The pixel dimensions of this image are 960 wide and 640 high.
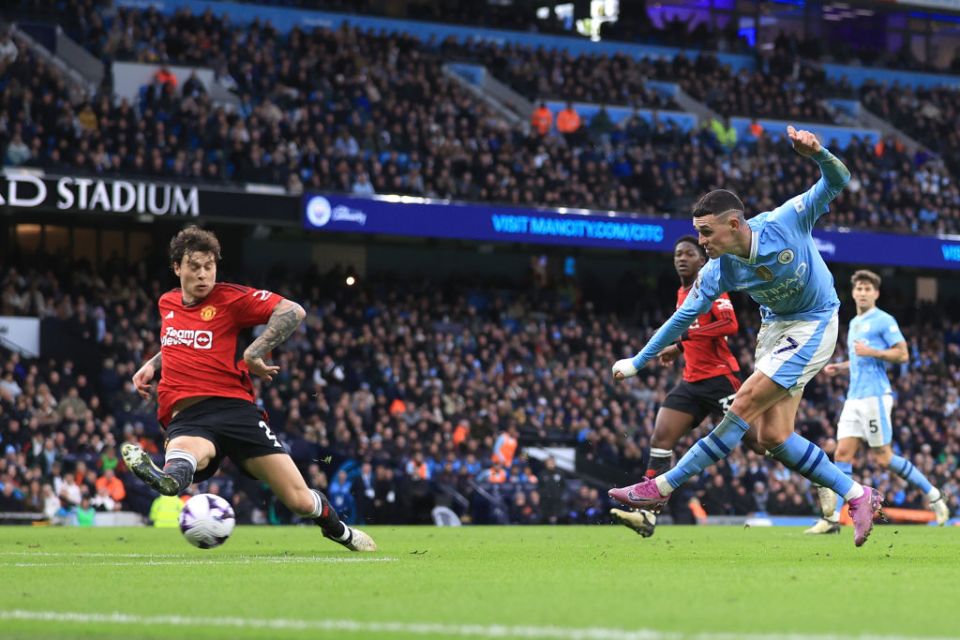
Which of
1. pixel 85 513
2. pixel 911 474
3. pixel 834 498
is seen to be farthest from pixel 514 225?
pixel 834 498

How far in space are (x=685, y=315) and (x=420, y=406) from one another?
1983 centimetres

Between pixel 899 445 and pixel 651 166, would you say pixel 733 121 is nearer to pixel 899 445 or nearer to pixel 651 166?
pixel 651 166

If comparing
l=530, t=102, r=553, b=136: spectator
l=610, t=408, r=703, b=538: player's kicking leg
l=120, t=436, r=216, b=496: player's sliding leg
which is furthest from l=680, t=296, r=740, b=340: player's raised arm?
l=530, t=102, r=553, b=136: spectator

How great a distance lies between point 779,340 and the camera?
1088 cm

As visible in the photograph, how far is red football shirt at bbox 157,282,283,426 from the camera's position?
10.1 meters

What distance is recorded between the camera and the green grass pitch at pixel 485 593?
5.92 m

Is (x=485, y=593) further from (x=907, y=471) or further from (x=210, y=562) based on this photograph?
(x=907, y=471)

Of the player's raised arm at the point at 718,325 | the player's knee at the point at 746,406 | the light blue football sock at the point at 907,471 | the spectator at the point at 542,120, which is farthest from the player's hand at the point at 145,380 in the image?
the spectator at the point at 542,120

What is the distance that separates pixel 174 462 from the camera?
31.2 ft

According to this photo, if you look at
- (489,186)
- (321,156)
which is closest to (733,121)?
(489,186)

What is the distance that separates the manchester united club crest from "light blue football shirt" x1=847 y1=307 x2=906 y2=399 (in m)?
6.72

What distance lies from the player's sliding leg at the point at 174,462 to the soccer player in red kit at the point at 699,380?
5463 millimetres

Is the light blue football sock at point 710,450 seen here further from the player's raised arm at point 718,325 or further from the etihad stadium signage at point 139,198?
the etihad stadium signage at point 139,198

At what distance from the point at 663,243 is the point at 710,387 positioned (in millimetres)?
21541
